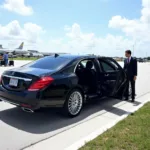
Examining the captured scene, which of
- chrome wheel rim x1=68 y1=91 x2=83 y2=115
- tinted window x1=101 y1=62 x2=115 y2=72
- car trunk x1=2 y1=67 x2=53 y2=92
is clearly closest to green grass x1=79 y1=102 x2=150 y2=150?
chrome wheel rim x1=68 y1=91 x2=83 y2=115

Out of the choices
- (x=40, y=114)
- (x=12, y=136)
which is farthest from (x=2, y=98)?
(x=12, y=136)

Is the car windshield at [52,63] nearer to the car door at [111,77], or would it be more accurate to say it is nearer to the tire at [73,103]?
the tire at [73,103]

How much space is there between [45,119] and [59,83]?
3.24 ft

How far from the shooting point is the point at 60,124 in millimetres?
5637

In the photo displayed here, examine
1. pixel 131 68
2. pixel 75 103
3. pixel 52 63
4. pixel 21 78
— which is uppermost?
pixel 52 63

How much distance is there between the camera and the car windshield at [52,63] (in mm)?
6214

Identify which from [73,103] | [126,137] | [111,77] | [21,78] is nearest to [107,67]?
[111,77]

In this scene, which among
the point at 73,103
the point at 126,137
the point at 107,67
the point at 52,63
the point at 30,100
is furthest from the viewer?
the point at 107,67

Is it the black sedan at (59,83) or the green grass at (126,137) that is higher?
the black sedan at (59,83)

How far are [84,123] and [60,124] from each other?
570mm

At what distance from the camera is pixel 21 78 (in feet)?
18.2

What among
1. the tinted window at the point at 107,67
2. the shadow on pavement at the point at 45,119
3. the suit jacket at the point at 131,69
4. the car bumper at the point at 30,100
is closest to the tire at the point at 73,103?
the shadow on pavement at the point at 45,119

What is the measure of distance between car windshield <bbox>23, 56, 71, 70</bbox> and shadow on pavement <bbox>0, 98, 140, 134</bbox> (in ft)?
3.56

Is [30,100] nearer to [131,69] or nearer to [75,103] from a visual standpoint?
[75,103]
